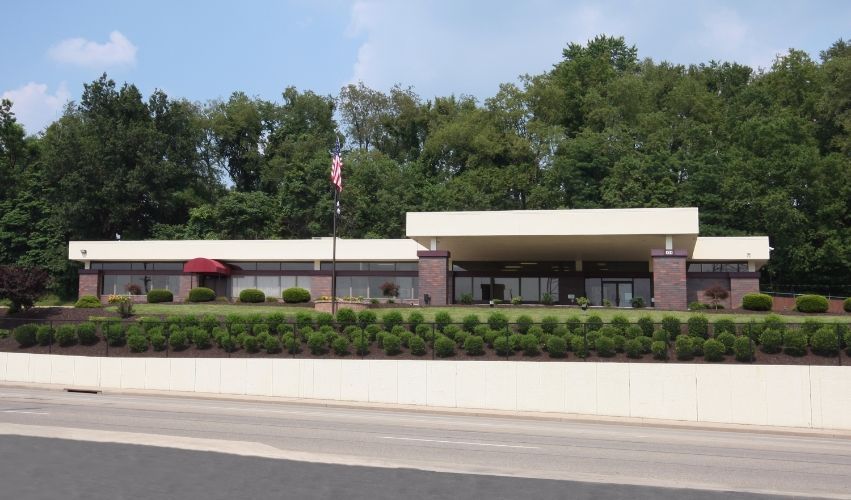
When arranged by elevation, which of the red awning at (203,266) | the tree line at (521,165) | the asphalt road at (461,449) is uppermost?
the tree line at (521,165)

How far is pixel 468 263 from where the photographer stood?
52.0 metres

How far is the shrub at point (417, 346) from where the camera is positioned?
93.1ft

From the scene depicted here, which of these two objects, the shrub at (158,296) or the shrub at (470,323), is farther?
the shrub at (158,296)

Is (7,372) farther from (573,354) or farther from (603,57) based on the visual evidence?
(603,57)

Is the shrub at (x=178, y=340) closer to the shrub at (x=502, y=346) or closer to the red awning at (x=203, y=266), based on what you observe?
the shrub at (x=502, y=346)

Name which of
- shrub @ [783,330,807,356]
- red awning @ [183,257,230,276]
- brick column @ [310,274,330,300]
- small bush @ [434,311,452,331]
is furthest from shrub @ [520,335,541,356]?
red awning @ [183,257,230,276]

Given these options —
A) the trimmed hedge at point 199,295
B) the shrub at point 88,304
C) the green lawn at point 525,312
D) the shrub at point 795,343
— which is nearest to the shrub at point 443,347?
the green lawn at point 525,312

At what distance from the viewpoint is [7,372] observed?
33406 millimetres

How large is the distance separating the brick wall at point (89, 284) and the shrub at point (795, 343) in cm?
4622

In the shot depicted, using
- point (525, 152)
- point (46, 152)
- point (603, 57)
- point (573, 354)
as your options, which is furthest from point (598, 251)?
point (46, 152)

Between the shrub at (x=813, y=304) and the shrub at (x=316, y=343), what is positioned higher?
the shrub at (x=813, y=304)

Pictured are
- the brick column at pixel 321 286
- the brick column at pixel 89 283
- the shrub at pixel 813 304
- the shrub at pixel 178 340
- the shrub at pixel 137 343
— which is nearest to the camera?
the shrub at pixel 178 340

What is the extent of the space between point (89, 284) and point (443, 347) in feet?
122

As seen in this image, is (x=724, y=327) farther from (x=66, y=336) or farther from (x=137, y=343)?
(x=66, y=336)
